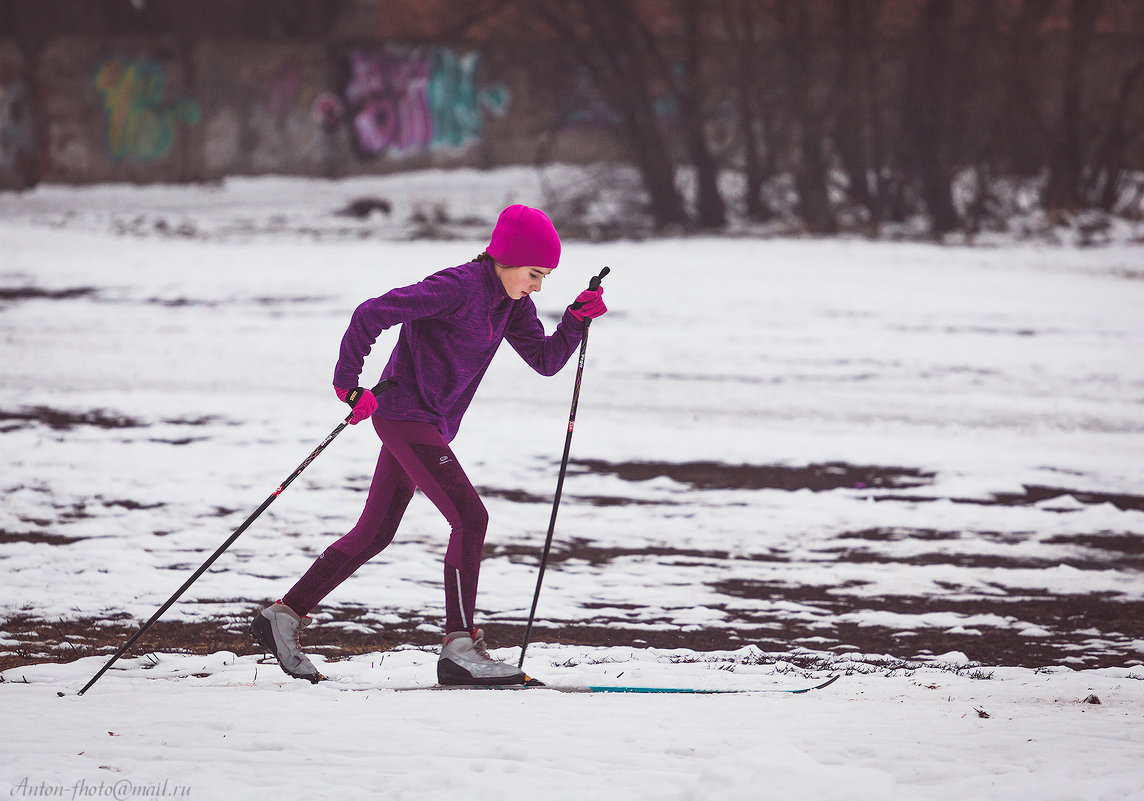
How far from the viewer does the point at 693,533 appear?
24.4ft

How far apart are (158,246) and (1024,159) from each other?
14.0 metres

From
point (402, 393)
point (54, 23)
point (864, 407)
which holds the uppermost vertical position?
point (54, 23)

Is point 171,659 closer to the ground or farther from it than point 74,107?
closer to the ground

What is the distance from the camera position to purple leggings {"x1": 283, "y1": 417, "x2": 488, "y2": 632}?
4672 mm

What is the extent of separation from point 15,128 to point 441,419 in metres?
25.4

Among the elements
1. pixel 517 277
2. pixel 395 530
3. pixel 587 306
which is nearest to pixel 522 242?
pixel 517 277

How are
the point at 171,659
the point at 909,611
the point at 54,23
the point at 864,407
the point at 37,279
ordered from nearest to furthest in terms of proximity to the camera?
1. the point at 171,659
2. the point at 909,611
3. the point at 864,407
4. the point at 37,279
5. the point at 54,23

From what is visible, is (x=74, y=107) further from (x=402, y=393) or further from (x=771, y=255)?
(x=402, y=393)

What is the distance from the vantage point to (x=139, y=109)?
89.5 ft

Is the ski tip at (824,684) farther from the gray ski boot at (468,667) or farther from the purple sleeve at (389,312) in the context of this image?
Answer: the purple sleeve at (389,312)

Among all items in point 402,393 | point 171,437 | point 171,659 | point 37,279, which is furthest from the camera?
point 37,279

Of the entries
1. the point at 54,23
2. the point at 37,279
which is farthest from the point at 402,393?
the point at 54,23

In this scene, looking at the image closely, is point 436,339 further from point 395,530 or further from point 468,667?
point 468,667

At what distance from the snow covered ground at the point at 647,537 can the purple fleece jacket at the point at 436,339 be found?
103 cm
